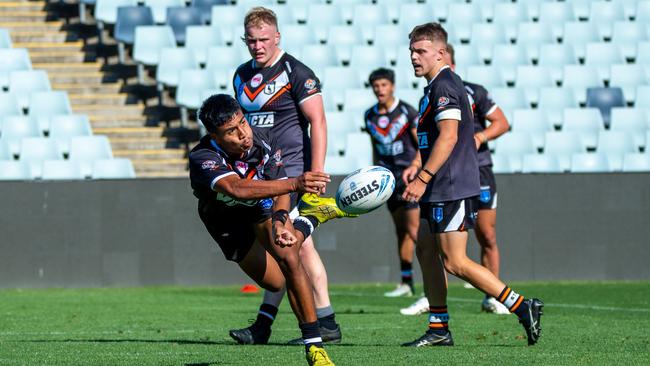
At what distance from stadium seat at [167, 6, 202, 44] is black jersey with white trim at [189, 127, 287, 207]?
11.6m

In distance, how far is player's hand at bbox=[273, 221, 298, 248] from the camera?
5930 millimetres

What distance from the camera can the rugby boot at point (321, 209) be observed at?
7.06 metres

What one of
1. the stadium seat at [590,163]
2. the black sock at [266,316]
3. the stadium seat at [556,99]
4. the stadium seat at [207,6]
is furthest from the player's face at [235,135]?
Result: the stadium seat at [207,6]

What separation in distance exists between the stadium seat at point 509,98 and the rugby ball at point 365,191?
35.6 feet

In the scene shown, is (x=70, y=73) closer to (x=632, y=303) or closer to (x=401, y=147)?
(x=401, y=147)

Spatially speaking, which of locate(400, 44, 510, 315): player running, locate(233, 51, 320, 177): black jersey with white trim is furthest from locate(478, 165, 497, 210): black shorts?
locate(233, 51, 320, 177): black jersey with white trim

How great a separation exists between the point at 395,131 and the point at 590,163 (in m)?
5.01

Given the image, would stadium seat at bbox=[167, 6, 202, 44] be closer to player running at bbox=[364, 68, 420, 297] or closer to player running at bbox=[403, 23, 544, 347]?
player running at bbox=[364, 68, 420, 297]

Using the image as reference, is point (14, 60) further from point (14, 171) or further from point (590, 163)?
point (590, 163)

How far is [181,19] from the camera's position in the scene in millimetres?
18281

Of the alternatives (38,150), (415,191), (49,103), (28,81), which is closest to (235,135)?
(415,191)

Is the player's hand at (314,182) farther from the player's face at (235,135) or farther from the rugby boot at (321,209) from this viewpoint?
the rugby boot at (321,209)

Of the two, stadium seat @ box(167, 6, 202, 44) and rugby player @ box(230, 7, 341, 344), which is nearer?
rugby player @ box(230, 7, 341, 344)

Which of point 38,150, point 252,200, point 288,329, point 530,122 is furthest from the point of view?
point 530,122
